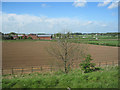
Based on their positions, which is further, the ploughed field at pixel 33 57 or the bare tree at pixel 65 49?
the ploughed field at pixel 33 57

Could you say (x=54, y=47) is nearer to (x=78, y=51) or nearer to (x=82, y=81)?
(x=78, y=51)

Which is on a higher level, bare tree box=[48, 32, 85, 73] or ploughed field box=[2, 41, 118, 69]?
bare tree box=[48, 32, 85, 73]

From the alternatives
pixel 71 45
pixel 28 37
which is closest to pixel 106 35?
pixel 28 37

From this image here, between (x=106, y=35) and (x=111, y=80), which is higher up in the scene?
(x=106, y=35)

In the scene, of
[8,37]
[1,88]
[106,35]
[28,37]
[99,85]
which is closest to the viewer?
[1,88]

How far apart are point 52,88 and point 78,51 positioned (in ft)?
25.2

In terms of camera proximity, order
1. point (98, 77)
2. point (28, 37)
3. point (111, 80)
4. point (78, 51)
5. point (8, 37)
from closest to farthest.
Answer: point (111, 80) < point (98, 77) < point (78, 51) < point (8, 37) < point (28, 37)

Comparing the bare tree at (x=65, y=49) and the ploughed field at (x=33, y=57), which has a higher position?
the bare tree at (x=65, y=49)

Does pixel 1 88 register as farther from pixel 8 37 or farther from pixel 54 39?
pixel 8 37

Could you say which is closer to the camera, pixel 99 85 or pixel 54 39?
pixel 99 85

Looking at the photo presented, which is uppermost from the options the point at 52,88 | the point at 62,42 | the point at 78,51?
the point at 62,42

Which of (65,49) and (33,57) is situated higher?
(65,49)

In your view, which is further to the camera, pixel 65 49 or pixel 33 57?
pixel 33 57

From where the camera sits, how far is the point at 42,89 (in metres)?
4.24
